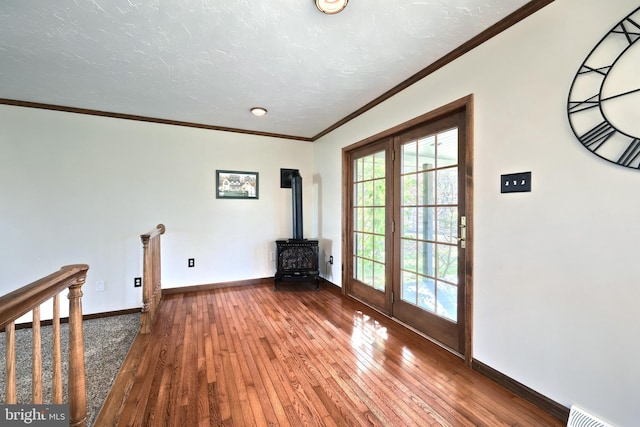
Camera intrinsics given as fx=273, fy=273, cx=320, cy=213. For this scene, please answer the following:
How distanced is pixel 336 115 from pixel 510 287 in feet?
8.59

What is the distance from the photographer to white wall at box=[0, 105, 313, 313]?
9.73ft

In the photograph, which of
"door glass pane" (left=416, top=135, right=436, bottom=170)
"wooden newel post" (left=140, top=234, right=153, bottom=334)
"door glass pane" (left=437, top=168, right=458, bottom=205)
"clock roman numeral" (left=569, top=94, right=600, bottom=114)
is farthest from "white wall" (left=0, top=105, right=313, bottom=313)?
"clock roman numeral" (left=569, top=94, right=600, bottom=114)

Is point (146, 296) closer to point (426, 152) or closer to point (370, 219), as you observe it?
point (370, 219)

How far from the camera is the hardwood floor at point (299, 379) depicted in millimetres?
1529

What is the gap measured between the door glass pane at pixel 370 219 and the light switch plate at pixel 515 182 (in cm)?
132

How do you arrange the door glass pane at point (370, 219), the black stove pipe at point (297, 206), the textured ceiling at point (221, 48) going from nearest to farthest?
the textured ceiling at point (221, 48)
the door glass pane at point (370, 219)
the black stove pipe at point (297, 206)

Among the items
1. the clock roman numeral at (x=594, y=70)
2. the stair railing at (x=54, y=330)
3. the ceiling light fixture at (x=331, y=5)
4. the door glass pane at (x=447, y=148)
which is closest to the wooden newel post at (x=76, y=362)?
the stair railing at (x=54, y=330)

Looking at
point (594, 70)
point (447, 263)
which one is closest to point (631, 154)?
point (594, 70)

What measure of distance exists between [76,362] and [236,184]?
304 cm

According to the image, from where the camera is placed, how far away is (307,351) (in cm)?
222

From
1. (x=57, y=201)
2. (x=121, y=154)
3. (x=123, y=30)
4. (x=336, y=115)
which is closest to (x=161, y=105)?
(x=121, y=154)

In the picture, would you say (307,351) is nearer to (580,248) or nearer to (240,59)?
(580,248)

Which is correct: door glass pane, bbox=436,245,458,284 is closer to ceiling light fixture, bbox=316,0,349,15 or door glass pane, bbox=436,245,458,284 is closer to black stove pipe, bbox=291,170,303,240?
ceiling light fixture, bbox=316,0,349,15

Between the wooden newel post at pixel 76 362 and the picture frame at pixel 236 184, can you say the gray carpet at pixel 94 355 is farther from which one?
the picture frame at pixel 236 184
